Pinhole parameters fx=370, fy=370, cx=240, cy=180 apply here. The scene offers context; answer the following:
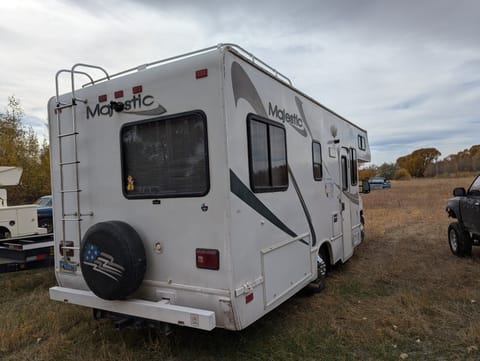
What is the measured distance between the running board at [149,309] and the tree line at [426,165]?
2359 inches

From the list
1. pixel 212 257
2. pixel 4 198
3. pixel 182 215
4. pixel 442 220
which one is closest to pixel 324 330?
pixel 212 257

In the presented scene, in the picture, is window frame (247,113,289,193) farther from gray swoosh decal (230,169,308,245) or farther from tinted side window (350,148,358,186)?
tinted side window (350,148,358,186)

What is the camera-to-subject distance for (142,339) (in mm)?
4016

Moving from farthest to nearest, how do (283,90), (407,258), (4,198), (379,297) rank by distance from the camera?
(4,198) < (407,258) < (379,297) < (283,90)

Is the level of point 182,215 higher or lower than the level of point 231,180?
lower

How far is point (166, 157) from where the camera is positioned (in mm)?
3455

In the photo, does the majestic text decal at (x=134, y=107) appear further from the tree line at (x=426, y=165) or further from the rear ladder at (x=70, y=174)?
the tree line at (x=426, y=165)

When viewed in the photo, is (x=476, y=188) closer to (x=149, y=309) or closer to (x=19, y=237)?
(x=149, y=309)

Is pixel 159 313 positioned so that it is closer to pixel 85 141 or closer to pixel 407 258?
pixel 85 141

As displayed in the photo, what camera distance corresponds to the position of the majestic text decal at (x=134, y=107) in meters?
3.48

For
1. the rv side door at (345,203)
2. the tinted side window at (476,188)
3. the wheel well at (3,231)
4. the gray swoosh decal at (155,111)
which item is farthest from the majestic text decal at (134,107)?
the tinted side window at (476,188)

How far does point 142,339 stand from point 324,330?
200cm

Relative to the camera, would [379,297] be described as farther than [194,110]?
Yes

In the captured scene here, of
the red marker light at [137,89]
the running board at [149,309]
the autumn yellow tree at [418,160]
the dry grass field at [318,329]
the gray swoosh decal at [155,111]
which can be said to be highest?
the autumn yellow tree at [418,160]
